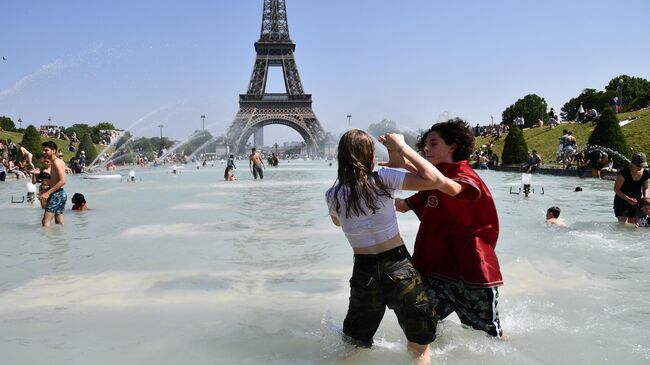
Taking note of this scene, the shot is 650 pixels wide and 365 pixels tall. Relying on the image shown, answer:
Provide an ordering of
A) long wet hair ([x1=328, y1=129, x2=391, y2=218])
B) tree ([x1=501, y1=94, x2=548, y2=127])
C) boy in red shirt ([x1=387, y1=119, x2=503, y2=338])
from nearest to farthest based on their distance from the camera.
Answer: long wet hair ([x1=328, y1=129, x2=391, y2=218]) < boy in red shirt ([x1=387, y1=119, x2=503, y2=338]) < tree ([x1=501, y1=94, x2=548, y2=127])

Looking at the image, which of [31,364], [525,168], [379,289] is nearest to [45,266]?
[31,364]

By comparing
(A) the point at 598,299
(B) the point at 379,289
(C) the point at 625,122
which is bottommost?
(A) the point at 598,299

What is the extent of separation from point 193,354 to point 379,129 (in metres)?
78.6

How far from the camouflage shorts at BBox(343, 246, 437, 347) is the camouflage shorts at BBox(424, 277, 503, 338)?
193 mm

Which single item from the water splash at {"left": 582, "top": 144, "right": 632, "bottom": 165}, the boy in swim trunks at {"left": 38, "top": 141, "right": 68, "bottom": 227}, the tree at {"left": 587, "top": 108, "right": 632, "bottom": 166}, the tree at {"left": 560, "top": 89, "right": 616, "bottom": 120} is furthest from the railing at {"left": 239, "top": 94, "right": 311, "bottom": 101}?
the boy in swim trunks at {"left": 38, "top": 141, "right": 68, "bottom": 227}

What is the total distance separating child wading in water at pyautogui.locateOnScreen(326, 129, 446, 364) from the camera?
313 cm

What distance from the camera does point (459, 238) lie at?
3.35 metres

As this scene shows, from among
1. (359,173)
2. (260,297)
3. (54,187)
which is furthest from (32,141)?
(359,173)

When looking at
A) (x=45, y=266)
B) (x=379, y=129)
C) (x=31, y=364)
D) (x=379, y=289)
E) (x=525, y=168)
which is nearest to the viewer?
(x=379, y=289)

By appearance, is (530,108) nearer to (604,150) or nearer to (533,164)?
(533,164)

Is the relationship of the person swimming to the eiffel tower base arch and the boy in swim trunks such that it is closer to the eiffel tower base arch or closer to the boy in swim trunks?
the boy in swim trunks

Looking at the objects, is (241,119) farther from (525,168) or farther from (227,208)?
(227,208)

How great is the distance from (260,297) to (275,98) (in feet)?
272

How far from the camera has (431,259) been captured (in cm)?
349
